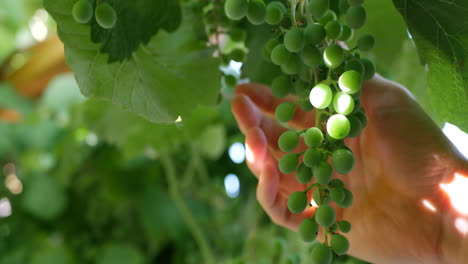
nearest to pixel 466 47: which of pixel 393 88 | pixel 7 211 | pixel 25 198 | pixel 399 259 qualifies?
pixel 393 88

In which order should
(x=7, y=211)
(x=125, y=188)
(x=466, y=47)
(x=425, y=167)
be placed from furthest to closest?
(x=7, y=211) → (x=125, y=188) → (x=425, y=167) → (x=466, y=47)

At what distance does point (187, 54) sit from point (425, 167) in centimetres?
29

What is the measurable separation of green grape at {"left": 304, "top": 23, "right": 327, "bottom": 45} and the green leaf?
6.8 inches

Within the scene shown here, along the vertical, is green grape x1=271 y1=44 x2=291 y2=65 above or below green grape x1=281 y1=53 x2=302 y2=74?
above

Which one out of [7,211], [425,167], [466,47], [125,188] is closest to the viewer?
[466,47]

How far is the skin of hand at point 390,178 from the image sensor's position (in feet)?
1.75

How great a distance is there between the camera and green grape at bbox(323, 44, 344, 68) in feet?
1.23

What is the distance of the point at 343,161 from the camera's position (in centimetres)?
36

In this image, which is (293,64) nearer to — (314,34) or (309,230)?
(314,34)

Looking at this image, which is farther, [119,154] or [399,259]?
[119,154]

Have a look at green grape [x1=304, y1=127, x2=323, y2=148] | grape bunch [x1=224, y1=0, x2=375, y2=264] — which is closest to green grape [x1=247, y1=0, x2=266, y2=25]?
grape bunch [x1=224, y1=0, x2=375, y2=264]

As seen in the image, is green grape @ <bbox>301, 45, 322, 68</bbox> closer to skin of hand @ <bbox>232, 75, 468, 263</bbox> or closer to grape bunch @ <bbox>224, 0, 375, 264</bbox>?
grape bunch @ <bbox>224, 0, 375, 264</bbox>

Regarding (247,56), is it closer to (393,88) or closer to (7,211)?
(393,88)

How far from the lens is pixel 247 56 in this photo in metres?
0.56
